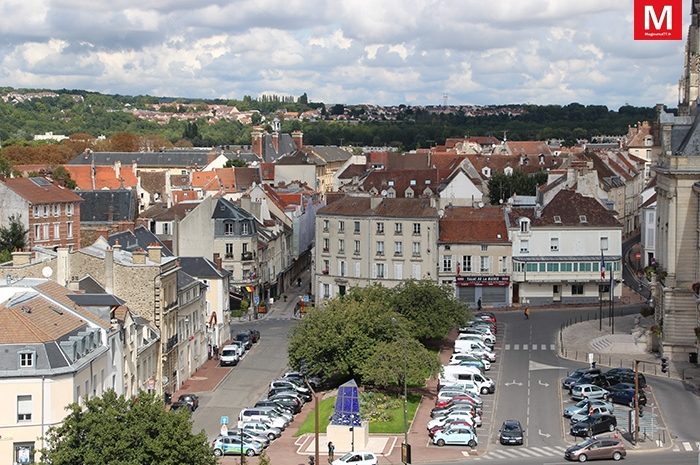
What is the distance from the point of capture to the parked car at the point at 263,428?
60.7 metres

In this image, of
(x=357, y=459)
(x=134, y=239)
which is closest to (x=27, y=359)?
(x=357, y=459)

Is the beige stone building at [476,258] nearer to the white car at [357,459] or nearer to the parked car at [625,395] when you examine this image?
the parked car at [625,395]

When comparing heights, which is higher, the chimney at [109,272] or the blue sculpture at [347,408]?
the chimney at [109,272]

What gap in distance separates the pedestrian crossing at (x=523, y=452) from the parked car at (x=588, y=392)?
9979 millimetres

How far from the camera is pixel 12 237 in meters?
109

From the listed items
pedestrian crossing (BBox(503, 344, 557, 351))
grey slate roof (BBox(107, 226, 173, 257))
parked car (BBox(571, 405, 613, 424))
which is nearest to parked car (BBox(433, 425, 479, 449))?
parked car (BBox(571, 405, 613, 424))

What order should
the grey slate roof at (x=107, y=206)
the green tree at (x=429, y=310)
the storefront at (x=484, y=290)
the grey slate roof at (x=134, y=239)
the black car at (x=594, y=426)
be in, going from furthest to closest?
the grey slate roof at (x=107, y=206), the storefront at (x=484, y=290), the grey slate roof at (x=134, y=239), the green tree at (x=429, y=310), the black car at (x=594, y=426)

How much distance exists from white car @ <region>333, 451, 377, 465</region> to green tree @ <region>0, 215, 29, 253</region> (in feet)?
190

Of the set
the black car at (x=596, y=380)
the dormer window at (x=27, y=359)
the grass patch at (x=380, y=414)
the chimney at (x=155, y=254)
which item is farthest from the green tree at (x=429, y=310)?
the dormer window at (x=27, y=359)

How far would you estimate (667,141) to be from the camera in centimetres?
8444

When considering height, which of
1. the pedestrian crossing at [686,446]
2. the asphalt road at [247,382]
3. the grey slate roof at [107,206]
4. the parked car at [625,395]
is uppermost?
the grey slate roof at [107,206]

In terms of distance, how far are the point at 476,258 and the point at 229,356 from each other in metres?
27.5

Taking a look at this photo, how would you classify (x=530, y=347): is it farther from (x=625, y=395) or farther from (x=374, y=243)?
(x=374, y=243)

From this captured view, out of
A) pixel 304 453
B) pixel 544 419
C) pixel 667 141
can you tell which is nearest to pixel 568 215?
pixel 667 141
